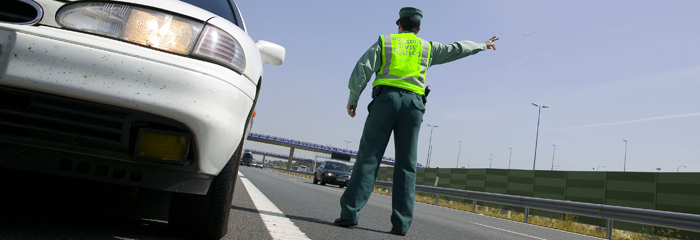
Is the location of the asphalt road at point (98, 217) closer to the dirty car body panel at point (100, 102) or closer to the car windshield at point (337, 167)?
the dirty car body panel at point (100, 102)

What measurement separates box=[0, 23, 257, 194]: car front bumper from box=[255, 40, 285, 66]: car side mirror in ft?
3.05

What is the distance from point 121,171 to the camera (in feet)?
6.76

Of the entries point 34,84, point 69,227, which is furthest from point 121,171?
point 69,227

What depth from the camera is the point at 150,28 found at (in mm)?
2080

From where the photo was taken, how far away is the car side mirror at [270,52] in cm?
307

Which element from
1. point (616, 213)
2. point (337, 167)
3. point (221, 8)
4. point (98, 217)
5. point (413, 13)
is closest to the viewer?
point (98, 217)

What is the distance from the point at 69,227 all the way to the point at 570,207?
385 inches

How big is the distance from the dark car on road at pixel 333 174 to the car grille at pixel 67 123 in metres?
20.8

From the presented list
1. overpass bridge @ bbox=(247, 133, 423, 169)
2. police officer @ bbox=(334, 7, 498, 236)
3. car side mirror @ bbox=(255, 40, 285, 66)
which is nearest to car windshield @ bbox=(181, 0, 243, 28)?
car side mirror @ bbox=(255, 40, 285, 66)

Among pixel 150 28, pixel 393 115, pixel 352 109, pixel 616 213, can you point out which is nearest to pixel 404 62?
pixel 393 115

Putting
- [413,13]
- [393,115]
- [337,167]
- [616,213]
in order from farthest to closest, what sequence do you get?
[337,167] → [616,213] → [413,13] → [393,115]

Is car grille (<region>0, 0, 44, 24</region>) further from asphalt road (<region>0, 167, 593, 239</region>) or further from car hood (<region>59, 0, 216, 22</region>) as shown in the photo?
asphalt road (<region>0, 167, 593, 239</region>)

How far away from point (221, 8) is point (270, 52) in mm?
484

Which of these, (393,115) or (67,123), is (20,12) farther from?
(393,115)
